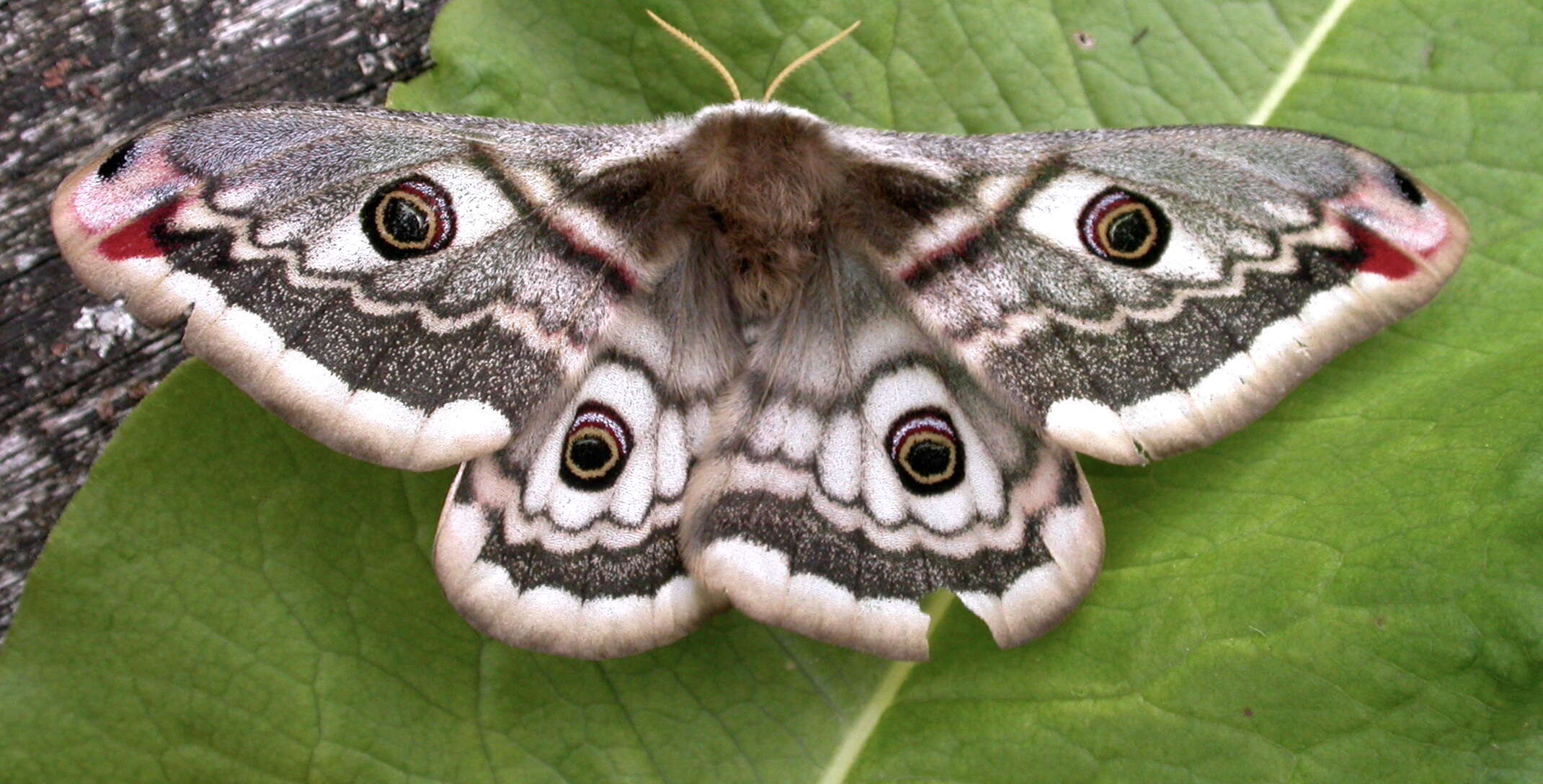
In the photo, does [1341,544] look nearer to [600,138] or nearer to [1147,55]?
[1147,55]

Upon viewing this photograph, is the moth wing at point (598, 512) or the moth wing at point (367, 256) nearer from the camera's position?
the moth wing at point (367, 256)

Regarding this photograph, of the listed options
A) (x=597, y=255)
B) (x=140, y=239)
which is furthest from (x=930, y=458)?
(x=140, y=239)

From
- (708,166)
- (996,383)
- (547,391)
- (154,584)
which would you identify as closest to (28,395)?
(154,584)

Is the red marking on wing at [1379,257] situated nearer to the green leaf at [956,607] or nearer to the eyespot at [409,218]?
the green leaf at [956,607]

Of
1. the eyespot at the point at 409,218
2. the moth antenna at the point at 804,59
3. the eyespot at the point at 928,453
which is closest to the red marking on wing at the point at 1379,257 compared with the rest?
the eyespot at the point at 928,453

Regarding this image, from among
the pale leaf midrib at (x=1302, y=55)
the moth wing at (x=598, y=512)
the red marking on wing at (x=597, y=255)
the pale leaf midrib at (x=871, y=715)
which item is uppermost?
the pale leaf midrib at (x=1302, y=55)

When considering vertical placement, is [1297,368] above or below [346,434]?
above

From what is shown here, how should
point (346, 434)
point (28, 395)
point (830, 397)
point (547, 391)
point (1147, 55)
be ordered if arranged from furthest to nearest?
1. point (28, 395)
2. point (1147, 55)
3. point (830, 397)
4. point (547, 391)
5. point (346, 434)

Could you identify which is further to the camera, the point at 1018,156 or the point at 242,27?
the point at 242,27

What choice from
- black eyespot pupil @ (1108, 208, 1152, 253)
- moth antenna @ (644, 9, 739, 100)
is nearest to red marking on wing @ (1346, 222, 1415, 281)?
black eyespot pupil @ (1108, 208, 1152, 253)
